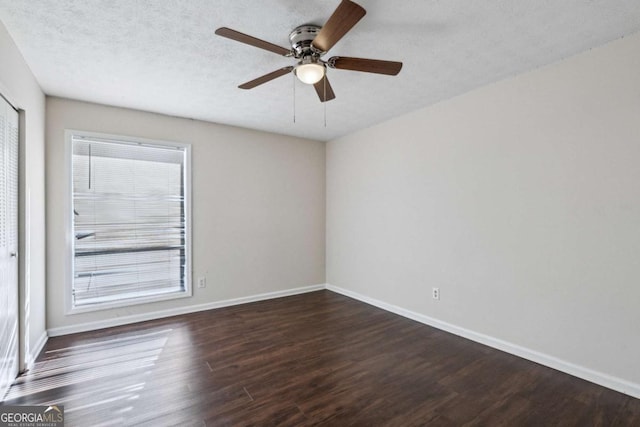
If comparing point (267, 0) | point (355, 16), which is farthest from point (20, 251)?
point (355, 16)

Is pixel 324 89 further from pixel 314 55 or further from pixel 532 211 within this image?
pixel 532 211

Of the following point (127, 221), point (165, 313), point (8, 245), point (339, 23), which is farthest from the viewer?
point (165, 313)

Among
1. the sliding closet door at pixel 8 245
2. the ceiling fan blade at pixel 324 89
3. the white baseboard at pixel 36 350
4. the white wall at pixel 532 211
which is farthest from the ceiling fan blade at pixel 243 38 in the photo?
the white baseboard at pixel 36 350

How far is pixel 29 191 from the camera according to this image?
A: 97.1 inches

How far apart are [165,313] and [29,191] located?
6.21 feet

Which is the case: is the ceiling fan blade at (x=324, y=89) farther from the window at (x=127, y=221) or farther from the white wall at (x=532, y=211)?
the window at (x=127, y=221)

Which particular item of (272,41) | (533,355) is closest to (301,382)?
(533,355)

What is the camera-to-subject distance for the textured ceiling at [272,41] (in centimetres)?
178

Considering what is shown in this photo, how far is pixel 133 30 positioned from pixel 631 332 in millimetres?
3907

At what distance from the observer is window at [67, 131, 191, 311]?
10.6ft

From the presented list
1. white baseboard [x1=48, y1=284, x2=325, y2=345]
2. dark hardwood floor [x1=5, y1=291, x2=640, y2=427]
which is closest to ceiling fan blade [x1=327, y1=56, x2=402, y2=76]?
dark hardwood floor [x1=5, y1=291, x2=640, y2=427]

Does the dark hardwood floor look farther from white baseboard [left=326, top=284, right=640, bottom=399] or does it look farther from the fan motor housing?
the fan motor housing

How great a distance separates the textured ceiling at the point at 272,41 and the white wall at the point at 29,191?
0.48 ft

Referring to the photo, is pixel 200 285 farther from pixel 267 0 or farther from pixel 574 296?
pixel 574 296
